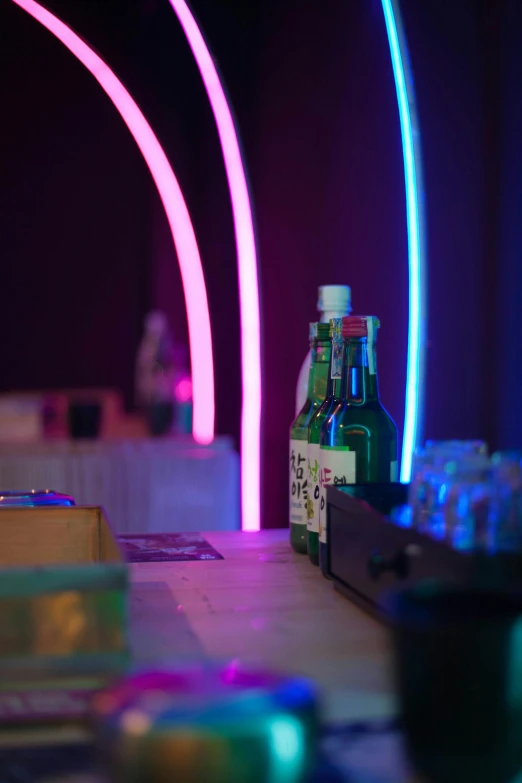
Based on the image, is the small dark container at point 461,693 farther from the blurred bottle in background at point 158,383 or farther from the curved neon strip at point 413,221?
the blurred bottle in background at point 158,383

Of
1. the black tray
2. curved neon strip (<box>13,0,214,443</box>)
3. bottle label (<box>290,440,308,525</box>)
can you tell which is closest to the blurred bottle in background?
curved neon strip (<box>13,0,214,443</box>)

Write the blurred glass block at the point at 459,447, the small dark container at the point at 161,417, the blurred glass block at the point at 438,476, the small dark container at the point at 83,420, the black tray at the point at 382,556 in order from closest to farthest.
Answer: the black tray at the point at 382,556 → the blurred glass block at the point at 438,476 → the blurred glass block at the point at 459,447 → the small dark container at the point at 83,420 → the small dark container at the point at 161,417

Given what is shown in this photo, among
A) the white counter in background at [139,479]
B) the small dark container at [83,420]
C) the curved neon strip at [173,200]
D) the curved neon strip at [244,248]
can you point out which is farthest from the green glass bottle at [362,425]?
the small dark container at [83,420]

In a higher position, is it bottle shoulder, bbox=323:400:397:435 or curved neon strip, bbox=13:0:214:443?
curved neon strip, bbox=13:0:214:443

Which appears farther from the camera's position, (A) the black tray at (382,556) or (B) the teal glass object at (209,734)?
(A) the black tray at (382,556)

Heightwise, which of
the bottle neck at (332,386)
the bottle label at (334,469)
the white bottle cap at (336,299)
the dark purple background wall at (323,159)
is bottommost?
the bottle label at (334,469)

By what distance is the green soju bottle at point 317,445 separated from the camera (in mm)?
1225

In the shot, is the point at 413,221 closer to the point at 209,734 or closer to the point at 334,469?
the point at 334,469

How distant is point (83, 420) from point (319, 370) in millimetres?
1933

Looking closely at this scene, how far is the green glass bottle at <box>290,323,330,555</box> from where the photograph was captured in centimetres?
133

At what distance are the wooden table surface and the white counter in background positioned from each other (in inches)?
64.9

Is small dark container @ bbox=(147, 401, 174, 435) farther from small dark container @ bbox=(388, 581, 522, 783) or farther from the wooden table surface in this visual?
small dark container @ bbox=(388, 581, 522, 783)

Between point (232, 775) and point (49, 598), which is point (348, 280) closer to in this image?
point (49, 598)

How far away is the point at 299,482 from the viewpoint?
4.38 ft
